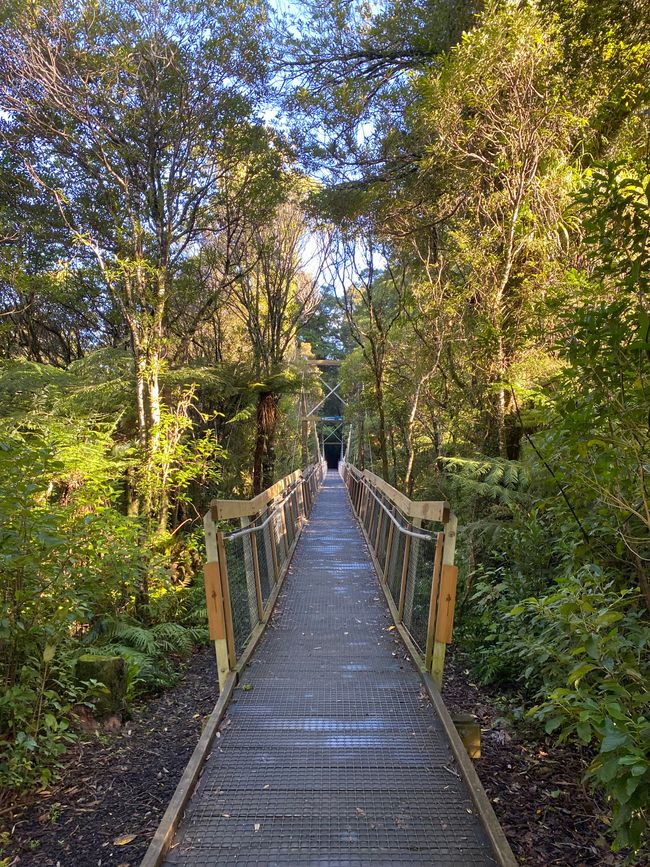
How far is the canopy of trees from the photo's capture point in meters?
2.53

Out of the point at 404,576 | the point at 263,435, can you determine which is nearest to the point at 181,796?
the point at 404,576

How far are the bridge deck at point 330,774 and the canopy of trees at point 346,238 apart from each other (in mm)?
712

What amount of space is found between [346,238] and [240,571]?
770 cm

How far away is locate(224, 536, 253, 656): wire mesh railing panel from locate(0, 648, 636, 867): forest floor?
765mm

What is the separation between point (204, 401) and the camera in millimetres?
10516

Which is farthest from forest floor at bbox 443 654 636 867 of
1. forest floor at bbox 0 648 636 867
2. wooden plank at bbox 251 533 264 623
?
wooden plank at bbox 251 533 264 623

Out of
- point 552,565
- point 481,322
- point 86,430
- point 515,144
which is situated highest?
point 515,144

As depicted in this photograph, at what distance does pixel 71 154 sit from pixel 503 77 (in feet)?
16.5

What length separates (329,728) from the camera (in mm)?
2906

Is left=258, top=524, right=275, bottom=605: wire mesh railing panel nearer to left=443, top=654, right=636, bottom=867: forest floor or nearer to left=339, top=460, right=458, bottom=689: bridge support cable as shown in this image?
left=339, top=460, right=458, bottom=689: bridge support cable

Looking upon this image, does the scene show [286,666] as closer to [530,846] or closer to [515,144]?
[530,846]

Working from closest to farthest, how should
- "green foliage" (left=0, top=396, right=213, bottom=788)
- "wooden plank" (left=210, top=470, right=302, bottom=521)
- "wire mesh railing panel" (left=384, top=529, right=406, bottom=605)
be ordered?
"green foliage" (left=0, top=396, right=213, bottom=788), "wooden plank" (left=210, top=470, right=302, bottom=521), "wire mesh railing panel" (left=384, top=529, right=406, bottom=605)

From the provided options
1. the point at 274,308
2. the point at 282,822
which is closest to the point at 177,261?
the point at 274,308

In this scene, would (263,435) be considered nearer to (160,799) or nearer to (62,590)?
(62,590)
